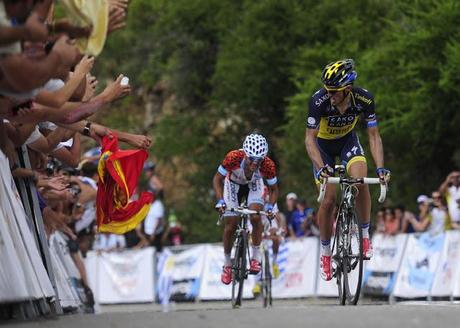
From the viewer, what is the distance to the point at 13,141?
11.4 metres

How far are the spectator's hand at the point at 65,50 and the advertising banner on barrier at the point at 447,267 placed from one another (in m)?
12.1

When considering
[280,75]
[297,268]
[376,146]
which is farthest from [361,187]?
[280,75]

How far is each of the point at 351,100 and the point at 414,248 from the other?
8.83 m

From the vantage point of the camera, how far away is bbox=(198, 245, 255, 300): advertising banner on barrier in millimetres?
26594

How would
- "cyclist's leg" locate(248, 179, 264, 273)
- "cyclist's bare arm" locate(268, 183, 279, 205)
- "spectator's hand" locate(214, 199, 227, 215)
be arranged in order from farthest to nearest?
"cyclist's bare arm" locate(268, 183, 279, 205) < "cyclist's leg" locate(248, 179, 264, 273) < "spectator's hand" locate(214, 199, 227, 215)

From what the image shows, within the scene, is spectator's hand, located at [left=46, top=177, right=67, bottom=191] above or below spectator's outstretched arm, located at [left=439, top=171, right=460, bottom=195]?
above

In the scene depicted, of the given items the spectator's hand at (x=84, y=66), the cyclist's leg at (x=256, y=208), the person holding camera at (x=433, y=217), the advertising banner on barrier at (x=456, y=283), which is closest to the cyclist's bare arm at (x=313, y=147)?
the cyclist's leg at (x=256, y=208)

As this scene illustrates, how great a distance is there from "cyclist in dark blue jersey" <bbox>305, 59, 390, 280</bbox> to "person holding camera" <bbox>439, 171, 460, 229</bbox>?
26.8ft

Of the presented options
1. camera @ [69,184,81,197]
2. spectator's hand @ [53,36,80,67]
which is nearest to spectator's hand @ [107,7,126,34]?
spectator's hand @ [53,36,80,67]

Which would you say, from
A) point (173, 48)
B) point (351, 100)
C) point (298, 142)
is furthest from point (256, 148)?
point (173, 48)

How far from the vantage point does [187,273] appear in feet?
92.2

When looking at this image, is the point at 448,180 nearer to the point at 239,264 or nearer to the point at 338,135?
the point at 239,264

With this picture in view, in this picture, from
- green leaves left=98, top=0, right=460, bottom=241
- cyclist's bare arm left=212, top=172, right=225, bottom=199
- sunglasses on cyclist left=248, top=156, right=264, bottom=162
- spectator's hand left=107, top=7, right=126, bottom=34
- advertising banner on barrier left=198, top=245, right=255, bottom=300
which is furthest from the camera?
green leaves left=98, top=0, right=460, bottom=241

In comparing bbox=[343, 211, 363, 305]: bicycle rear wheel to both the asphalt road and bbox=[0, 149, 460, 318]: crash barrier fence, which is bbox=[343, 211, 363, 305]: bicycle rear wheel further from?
the asphalt road
